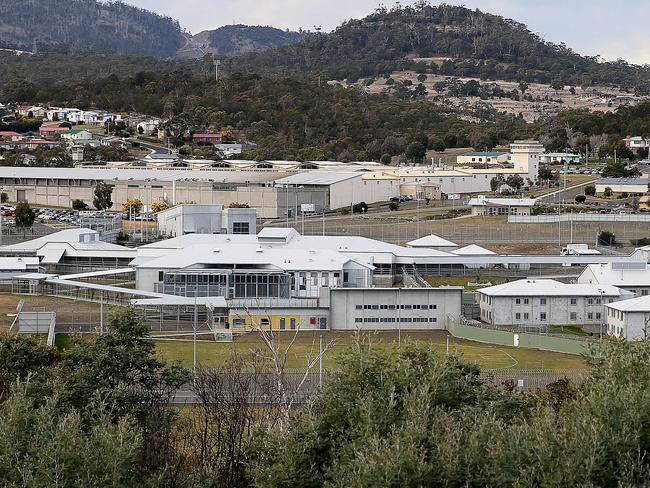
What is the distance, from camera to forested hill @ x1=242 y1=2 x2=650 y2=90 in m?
122

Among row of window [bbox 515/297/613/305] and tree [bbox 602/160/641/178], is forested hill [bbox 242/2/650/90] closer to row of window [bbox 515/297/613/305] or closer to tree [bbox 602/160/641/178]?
tree [bbox 602/160/641/178]

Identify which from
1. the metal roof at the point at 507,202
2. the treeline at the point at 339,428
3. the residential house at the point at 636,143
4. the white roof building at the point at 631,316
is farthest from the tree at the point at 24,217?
the residential house at the point at 636,143

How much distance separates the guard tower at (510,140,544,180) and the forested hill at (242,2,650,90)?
57.6 meters

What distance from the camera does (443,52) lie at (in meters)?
129

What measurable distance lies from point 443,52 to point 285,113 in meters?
50.1

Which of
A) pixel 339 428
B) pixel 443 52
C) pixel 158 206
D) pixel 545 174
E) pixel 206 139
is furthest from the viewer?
pixel 443 52

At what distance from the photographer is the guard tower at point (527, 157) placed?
2404 inches

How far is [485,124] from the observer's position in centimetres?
8600

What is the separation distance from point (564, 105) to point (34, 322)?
8405 centimetres

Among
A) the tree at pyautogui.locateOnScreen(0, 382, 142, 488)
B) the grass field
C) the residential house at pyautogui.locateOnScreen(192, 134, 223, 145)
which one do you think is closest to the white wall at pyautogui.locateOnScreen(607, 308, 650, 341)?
the grass field

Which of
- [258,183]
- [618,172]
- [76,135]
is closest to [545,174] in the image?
[618,172]

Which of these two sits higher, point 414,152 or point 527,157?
point 414,152

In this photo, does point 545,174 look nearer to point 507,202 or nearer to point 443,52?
point 507,202

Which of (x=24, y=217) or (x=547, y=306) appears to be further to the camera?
(x=24, y=217)
